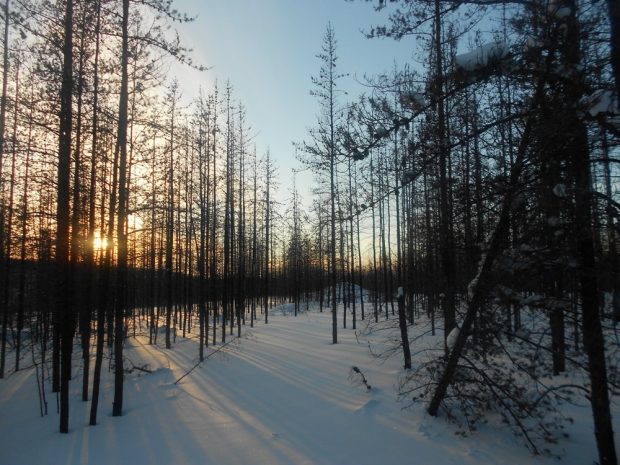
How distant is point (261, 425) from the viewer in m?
8.04

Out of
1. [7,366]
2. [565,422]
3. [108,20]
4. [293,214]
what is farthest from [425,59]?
[293,214]

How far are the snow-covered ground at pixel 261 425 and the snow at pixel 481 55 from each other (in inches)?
217

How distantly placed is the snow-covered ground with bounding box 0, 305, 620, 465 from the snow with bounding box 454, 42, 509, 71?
5522 mm

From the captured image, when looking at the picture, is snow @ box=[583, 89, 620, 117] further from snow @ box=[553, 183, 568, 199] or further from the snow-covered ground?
the snow-covered ground

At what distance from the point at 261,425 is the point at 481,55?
7.52 meters

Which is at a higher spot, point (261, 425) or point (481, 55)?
point (481, 55)

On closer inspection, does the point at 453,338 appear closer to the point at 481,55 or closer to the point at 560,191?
the point at 560,191

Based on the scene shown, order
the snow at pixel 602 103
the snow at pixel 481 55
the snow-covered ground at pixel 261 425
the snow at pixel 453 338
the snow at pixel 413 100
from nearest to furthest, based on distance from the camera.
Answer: the snow at pixel 602 103, the snow at pixel 481 55, the snow at pixel 413 100, the snow-covered ground at pixel 261 425, the snow at pixel 453 338

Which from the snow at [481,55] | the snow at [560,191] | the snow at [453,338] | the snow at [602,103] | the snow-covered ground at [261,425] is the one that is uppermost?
the snow at [481,55]

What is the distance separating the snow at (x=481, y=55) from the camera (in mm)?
5117

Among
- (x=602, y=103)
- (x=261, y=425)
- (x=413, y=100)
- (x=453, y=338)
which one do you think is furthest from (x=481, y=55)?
(x=261, y=425)

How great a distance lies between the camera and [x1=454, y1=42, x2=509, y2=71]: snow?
16.8ft

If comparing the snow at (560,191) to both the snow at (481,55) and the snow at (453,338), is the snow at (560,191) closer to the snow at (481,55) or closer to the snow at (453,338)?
the snow at (481,55)

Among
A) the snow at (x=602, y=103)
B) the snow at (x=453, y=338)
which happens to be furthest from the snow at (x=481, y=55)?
the snow at (x=453, y=338)
